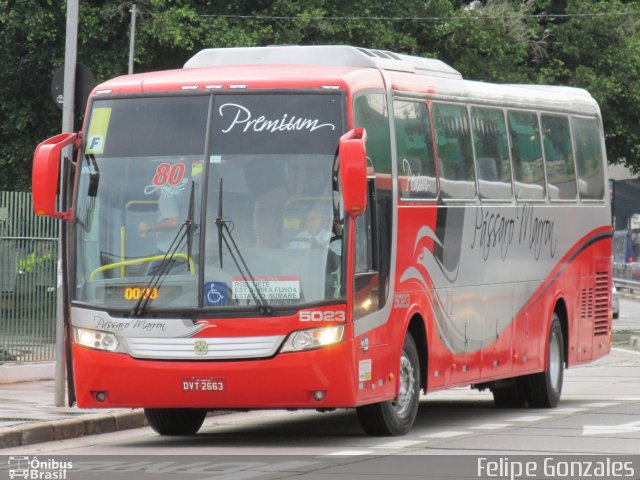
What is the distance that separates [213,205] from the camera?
13.5 metres

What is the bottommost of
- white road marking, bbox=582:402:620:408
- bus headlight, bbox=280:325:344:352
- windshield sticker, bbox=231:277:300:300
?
white road marking, bbox=582:402:620:408

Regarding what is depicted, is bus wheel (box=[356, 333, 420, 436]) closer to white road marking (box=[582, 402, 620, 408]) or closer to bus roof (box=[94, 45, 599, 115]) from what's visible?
bus roof (box=[94, 45, 599, 115])

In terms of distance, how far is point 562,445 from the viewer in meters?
13.5

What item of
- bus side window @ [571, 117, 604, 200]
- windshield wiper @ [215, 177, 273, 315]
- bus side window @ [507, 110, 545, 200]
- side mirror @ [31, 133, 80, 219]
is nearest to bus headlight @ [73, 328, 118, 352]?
side mirror @ [31, 133, 80, 219]

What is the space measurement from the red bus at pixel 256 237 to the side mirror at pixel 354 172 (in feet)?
0.04

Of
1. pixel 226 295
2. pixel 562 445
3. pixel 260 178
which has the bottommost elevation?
pixel 562 445

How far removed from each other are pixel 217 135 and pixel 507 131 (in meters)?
4.94

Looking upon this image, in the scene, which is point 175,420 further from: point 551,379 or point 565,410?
point 551,379

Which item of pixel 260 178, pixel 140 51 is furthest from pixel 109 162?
pixel 140 51

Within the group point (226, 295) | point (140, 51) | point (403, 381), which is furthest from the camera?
point (140, 51)

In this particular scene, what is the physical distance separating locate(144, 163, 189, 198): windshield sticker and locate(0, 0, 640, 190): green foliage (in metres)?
19.6

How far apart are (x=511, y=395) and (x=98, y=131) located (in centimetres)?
692

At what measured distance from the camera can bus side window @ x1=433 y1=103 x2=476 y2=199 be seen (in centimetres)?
1578

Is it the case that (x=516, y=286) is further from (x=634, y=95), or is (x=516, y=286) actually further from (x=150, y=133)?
(x=634, y=95)
